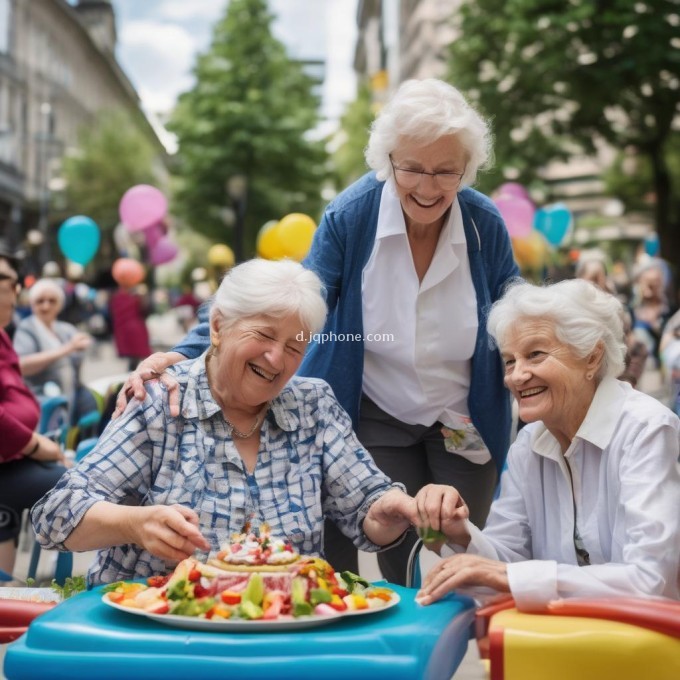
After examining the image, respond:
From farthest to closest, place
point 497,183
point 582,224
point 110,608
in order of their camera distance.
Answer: point 582,224 < point 497,183 < point 110,608

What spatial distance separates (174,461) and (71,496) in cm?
29

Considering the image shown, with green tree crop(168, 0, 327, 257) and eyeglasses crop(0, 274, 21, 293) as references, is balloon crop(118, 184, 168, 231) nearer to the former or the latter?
eyeglasses crop(0, 274, 21, 293)

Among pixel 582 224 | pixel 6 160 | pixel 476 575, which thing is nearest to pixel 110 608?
pixel 476 575

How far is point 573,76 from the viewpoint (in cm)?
2034

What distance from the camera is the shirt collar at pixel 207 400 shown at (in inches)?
113

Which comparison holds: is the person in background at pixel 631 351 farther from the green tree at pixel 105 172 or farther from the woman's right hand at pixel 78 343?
the green tree at pixel 105 172

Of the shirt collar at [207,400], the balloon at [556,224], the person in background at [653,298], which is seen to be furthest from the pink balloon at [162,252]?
the shirt collar at [207,400]

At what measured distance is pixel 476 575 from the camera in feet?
8.09

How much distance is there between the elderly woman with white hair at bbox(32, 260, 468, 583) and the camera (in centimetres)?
273

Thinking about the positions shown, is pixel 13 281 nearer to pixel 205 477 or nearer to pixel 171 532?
pixel 205 477

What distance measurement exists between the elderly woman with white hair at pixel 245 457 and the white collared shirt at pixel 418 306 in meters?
0.55

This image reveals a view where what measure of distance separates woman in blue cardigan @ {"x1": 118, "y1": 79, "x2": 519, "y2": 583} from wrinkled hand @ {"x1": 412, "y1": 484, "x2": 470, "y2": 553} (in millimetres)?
853

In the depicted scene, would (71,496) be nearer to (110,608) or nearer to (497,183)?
(110,608)

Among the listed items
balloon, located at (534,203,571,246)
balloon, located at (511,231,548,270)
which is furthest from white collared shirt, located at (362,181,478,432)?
balloon, located at (534,203,571,246)
